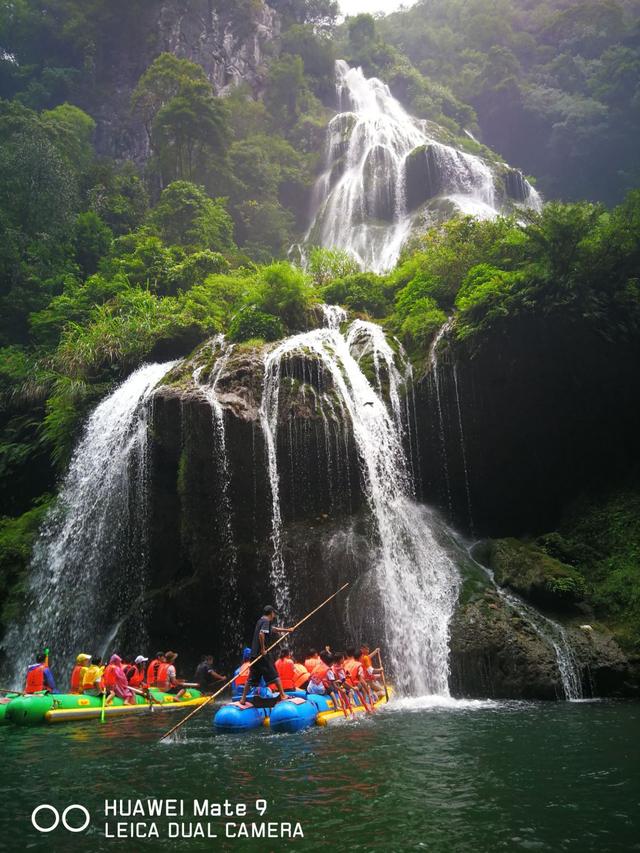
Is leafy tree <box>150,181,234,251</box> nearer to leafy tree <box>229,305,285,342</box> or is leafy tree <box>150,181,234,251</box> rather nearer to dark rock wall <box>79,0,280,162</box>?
leafy tree <box>229,305,285,342</box>

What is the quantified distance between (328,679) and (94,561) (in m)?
6.97

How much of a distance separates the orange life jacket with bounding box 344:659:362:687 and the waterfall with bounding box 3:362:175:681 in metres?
5.61

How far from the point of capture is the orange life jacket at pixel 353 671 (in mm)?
9414

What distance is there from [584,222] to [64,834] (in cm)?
1345

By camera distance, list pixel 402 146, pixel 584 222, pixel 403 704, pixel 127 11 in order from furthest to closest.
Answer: pixel 127 11 < pixel 402 146 < pixel 584 222 < pixel 403 704

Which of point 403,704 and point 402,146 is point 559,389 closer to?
point 403,704

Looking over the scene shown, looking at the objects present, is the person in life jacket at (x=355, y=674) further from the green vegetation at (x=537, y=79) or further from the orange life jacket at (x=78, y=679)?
the green vegetation at (x=537, y=79)

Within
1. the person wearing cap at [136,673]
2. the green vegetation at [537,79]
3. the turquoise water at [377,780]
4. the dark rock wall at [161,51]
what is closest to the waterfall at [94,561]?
the person wearing cap at [136,673]

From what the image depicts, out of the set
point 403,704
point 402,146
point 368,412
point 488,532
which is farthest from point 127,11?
point 403,704

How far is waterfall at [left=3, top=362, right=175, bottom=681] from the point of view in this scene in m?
13.3

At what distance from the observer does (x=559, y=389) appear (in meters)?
14.2

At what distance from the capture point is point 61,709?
9.22 metres

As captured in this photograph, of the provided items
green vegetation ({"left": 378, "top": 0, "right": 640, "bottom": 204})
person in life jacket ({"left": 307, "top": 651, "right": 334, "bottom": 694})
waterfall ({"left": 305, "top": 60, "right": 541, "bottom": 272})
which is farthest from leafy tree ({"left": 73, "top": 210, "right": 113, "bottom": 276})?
green vegetation ({"left": 378, "top": 0, "right": 640, "bottom": 204})

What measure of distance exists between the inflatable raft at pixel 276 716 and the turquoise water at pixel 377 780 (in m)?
0.24
